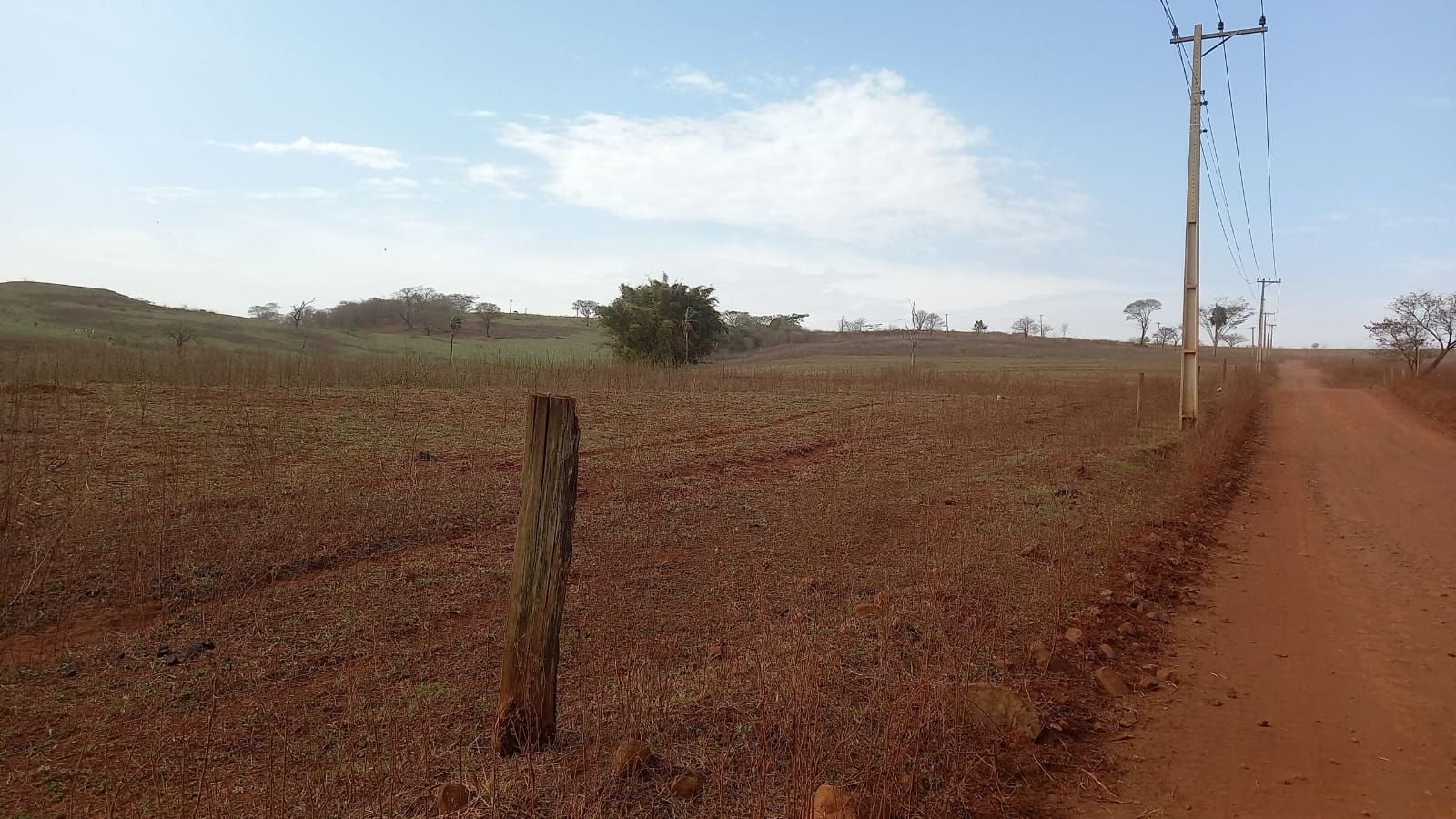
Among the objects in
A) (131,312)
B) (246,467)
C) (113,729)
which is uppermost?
(131,312)

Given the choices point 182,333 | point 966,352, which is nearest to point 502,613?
point 182,333

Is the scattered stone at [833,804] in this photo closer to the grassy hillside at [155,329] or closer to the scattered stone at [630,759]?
the scattered stone at [630,759]

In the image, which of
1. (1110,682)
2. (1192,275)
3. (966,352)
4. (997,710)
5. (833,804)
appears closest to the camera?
(833,804)

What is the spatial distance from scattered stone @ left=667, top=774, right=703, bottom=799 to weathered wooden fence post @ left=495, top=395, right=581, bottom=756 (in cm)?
59

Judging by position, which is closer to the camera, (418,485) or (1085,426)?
(418,485)

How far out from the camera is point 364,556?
6.43 m

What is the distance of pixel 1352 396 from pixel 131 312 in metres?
51.8

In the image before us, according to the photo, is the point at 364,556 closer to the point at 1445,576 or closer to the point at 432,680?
the point at 432,680

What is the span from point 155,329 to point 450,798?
42.1m

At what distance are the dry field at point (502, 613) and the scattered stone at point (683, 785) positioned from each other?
0.05 meters

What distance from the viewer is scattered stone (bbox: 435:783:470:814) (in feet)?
9.20

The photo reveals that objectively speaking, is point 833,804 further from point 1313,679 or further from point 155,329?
point 155,329

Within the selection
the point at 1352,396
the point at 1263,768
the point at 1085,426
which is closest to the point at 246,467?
the point at 1263,768

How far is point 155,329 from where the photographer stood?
3719cm
